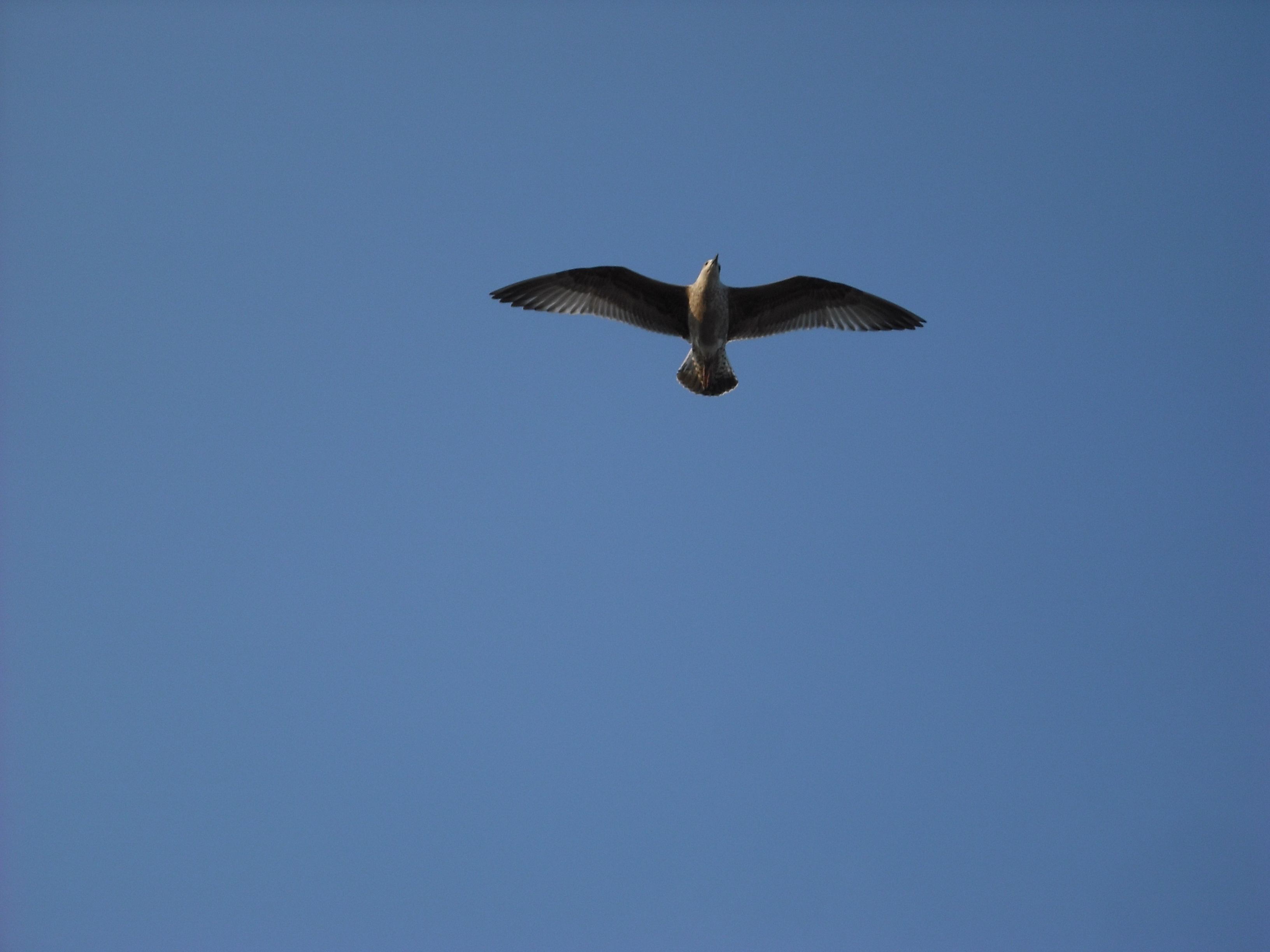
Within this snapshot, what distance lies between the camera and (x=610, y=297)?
12148mm

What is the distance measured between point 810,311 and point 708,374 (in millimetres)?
1639

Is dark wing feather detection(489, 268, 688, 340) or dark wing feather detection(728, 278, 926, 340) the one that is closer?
dark wing feather detection(489, 268, 688, 340)

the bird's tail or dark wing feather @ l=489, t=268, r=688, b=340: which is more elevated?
dark wing feather @ l=489, t=268, r=688, b=340

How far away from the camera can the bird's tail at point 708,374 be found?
11938 mm

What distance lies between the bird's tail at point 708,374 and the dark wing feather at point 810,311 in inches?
18.3

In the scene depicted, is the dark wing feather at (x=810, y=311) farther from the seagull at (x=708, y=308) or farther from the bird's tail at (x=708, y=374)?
the bird's tail at (x=708, y=374)

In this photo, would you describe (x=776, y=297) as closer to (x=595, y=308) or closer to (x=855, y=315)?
(x=855, y=315)

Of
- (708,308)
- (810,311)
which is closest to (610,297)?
(708,308)

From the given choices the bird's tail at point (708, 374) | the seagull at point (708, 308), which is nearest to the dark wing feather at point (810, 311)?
the seagull at point (708, 308)

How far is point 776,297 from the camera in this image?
12.2 m

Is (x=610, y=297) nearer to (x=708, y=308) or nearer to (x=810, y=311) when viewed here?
(x=708, y=308)

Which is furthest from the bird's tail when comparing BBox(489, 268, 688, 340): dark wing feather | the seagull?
BBox(489, 268, 688, 340): dark wing feather

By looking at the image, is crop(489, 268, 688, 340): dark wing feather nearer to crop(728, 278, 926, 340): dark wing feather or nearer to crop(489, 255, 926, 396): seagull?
crop(489, 255, 926, 396): seagull

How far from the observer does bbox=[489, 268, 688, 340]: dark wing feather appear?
39.1 feet
